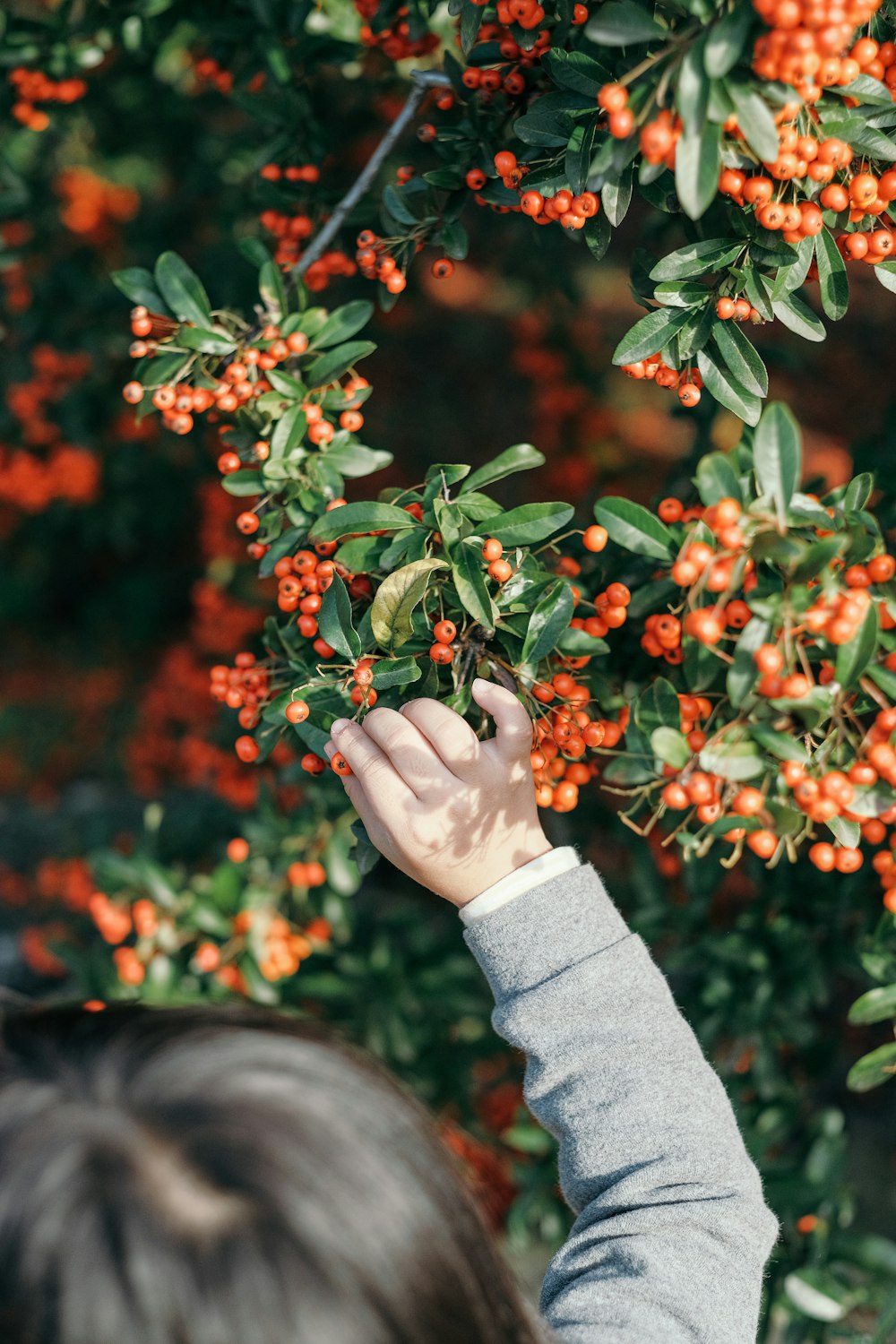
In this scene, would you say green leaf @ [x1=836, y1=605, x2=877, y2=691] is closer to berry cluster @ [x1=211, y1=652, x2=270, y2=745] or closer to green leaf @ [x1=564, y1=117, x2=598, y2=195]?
green leaf @ [x1=564, y1=117, x2=598, y2=195]

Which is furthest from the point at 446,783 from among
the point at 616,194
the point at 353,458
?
the point at 616,194

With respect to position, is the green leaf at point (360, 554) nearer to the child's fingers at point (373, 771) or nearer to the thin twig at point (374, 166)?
the child's fingers at point (373, 771)

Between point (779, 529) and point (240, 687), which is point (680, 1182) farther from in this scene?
point (240, 687)

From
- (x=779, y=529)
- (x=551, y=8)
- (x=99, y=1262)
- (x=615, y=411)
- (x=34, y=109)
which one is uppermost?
(x=551, y=8)

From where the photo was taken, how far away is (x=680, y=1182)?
0.94 metres

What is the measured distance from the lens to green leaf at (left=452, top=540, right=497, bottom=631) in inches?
40.5

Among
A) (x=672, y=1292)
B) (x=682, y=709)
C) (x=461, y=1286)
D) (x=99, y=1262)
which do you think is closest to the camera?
(x=99, y=1262)

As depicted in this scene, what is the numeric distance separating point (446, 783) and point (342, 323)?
734mm

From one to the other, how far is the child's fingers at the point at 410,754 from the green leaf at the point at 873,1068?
2.50ft

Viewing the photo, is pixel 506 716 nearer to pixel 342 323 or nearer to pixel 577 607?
pixel 577 607

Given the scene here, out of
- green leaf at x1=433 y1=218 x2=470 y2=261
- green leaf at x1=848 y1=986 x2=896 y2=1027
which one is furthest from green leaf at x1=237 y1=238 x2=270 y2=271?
green leaf at x1=848 y1=986 x2=896 y2=1027

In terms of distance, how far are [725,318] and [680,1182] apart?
3.07 feet

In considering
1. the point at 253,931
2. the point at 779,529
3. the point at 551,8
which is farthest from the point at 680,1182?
the point at 551,8

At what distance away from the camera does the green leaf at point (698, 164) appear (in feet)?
2.68
